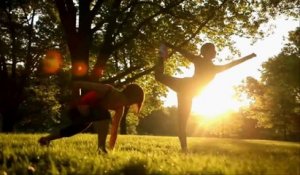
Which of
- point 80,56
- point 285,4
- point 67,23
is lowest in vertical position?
point 80,56

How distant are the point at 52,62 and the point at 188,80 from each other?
27.5 metres

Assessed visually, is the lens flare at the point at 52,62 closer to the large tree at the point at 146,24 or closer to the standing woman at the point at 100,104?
the large tree at the point at 146,24

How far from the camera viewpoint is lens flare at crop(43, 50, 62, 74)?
31.4 meters

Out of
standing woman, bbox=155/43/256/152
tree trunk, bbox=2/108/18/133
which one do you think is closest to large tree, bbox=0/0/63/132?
tree trunk, bbox=2/108/18/133

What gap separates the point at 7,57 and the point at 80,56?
19.7 m

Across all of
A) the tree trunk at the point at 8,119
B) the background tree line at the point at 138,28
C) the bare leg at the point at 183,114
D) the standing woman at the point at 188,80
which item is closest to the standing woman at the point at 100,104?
the standing woman at the point at 188,80

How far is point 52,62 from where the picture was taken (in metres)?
35.0

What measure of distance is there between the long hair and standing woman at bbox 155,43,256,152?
48.2 inches

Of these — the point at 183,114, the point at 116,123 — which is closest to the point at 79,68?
the point at 183,114

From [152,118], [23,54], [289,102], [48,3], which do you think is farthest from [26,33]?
[152,118]

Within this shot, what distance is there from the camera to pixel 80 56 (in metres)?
17.9

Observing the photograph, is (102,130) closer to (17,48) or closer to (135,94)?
(135,94)

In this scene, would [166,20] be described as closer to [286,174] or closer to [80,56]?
[80,56]

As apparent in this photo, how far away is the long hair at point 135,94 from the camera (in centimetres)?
764
